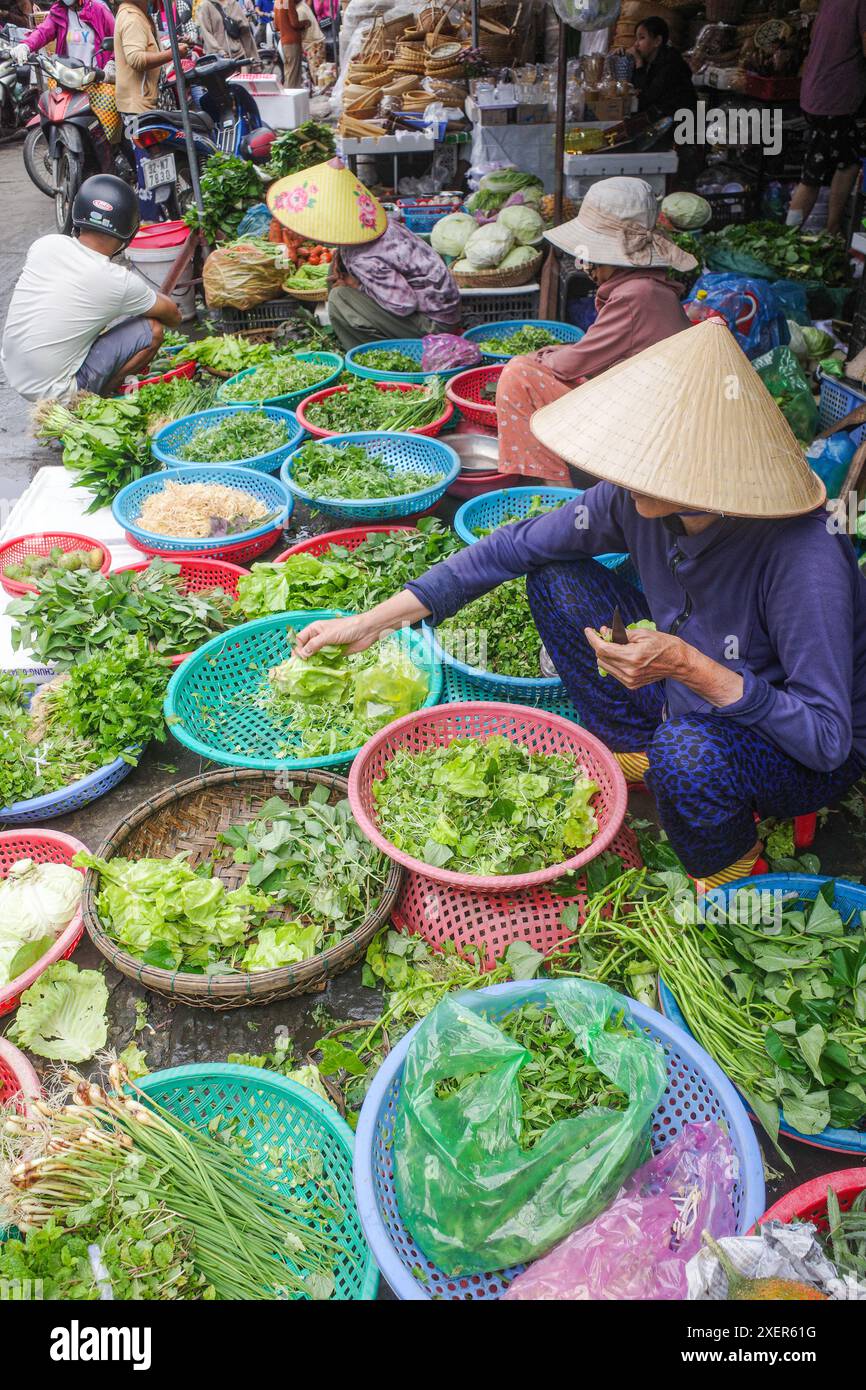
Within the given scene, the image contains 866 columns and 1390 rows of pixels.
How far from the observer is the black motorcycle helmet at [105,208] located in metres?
4.41

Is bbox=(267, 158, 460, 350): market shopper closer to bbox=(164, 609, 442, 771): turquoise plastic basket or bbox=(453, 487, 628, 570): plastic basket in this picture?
bbox=(453, 487, 628, 570): plastic basket

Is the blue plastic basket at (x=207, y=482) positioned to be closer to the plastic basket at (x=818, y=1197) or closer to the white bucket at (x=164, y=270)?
the plastic basket at (x=818, y=1197)

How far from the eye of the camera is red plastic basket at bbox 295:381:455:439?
4.16 m

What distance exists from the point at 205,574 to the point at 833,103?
193 inches

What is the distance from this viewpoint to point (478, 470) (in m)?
4.27

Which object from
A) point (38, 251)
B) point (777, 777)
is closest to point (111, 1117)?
point (777, 777)

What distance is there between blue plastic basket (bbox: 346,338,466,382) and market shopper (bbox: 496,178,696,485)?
3.46 ft

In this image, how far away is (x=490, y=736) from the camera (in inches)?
97.0

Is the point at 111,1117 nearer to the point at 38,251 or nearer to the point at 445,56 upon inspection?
the point at 38,251

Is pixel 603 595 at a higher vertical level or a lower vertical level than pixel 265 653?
higher

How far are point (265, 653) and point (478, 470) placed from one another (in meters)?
1.70

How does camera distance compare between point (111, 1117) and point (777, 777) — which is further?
point (777, 777)

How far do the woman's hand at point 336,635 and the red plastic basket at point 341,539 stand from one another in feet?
3.48
